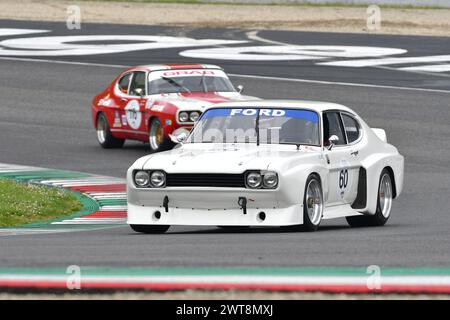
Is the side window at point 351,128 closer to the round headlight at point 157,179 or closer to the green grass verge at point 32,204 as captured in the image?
the round headlight at point 157,179

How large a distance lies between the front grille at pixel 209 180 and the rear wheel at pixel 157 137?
8908 millimetres

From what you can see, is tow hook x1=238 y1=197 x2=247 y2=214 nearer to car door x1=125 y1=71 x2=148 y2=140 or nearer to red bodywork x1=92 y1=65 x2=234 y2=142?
red bodywork x1=92 y1=65 x2=234 y2=142

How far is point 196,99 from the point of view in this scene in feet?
70.3

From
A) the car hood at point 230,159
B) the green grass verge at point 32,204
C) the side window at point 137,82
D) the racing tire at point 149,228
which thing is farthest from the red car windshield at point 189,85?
the racing tire at point 149,228

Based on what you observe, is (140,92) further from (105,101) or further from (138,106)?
(105,101)

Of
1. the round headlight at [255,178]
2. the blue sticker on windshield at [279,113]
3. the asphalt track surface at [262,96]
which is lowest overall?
the asphalt track surface at [262,96]

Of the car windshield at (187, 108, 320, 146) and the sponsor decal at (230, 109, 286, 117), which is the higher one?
the sponsor decal at (230, 109, 286, 117)

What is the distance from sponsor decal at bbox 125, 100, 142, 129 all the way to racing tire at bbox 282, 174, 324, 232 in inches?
379

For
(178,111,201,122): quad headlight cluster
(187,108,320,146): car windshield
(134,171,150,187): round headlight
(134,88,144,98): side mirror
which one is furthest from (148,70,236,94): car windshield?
(134,171,150,187): round headlight

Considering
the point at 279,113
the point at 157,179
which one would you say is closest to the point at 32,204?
the point at 279,113

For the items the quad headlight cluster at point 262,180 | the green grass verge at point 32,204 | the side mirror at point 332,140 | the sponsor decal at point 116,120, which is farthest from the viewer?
the sponsor decal at point 116,120

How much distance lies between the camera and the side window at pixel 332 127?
13855mm

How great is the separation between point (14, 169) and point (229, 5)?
29.2m

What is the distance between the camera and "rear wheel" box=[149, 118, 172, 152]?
2148 cm
